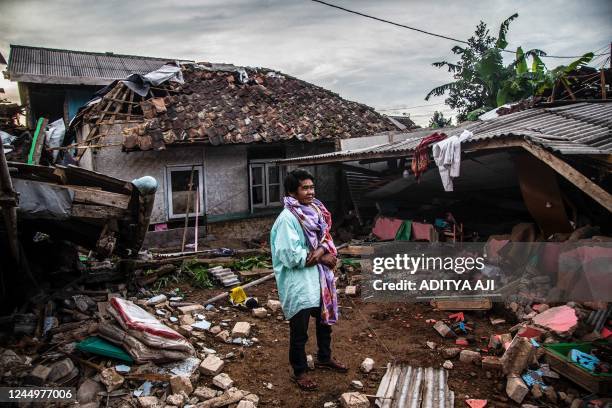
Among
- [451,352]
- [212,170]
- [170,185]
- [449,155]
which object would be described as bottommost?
[451,352]

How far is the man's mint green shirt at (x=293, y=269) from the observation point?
10.8ft

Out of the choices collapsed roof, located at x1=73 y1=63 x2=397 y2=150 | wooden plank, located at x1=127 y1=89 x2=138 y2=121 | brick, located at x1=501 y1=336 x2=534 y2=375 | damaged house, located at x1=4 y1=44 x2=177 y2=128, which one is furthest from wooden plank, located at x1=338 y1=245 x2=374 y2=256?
damaged house, located at x1=4 y1=44 x2=177 y2=128

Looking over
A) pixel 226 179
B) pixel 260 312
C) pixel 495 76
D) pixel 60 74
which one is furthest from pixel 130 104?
pixel 495 76

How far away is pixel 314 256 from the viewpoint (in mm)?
3385

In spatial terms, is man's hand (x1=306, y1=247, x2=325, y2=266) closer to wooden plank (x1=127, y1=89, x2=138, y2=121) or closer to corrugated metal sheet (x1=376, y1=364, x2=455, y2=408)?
corrugated metal sheet (x1=376, y1=364, x2=455, y2=408)

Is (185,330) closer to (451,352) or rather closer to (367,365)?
(367,365)

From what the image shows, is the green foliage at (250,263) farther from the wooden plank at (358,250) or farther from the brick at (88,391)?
the brick at (88,391)

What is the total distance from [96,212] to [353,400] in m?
3.46

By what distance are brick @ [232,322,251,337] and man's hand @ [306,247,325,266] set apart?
2163 mm

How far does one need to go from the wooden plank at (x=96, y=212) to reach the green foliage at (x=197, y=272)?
2.54 meters

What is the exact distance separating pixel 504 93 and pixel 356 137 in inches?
227

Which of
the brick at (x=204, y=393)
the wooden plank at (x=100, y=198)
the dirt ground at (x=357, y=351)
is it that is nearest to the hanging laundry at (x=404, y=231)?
the dirt ground at (x=357, y=351)

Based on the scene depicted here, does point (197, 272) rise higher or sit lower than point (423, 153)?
lower

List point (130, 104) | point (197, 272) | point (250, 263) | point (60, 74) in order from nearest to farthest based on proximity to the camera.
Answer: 1. point (197, 272)
2. point (250, 263)
3. point (130, 104)
4. point (60, 74)
